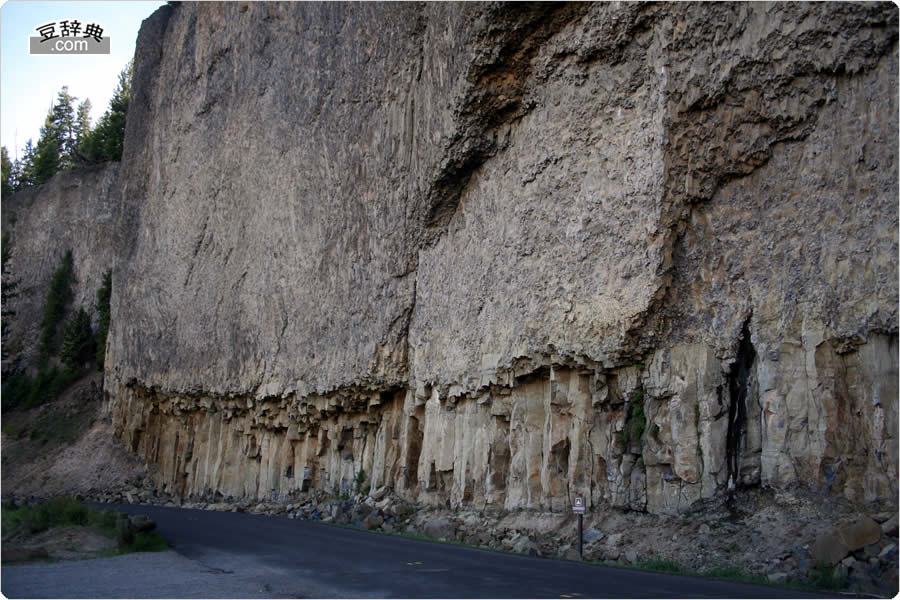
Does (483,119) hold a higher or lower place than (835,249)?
higher

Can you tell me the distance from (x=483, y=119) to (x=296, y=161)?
39.6 feet

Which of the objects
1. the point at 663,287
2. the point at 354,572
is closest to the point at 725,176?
the point at 663,287

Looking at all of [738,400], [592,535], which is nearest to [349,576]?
[592,535]

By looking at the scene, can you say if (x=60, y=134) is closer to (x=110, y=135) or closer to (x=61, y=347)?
(x=110, y=135)

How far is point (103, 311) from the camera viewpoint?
51906mm

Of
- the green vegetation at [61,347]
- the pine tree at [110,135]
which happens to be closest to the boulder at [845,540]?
the green vegetation at [61,347]

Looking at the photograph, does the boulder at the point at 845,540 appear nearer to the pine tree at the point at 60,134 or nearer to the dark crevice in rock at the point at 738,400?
the dark crevice in rock at the point at 738,400

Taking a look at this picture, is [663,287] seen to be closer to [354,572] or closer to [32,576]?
[354,572]

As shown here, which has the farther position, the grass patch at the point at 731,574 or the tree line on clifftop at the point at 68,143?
the tree line on clifftop at the point at 68,143

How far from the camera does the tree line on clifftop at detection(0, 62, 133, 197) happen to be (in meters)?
60.9

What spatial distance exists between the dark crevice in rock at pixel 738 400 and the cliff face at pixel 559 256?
5 centimetres

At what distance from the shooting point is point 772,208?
16.0 m

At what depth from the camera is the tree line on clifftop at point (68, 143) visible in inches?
2399

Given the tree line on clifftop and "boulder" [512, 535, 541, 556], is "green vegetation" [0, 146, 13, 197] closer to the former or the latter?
→ the tree line on clifftop
